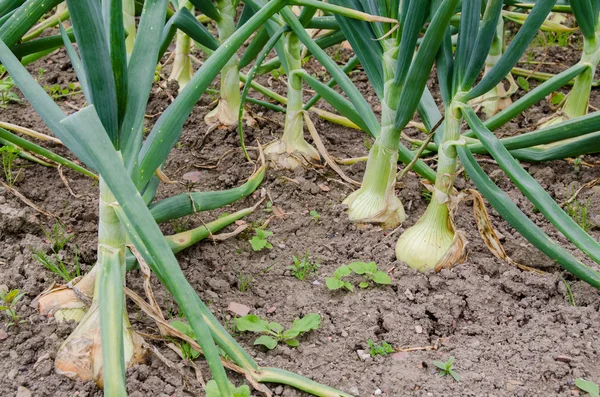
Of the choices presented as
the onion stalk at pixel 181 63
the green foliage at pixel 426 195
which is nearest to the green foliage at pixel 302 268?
the green foliage at pixel 426 195

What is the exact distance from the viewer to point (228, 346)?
4.36ft

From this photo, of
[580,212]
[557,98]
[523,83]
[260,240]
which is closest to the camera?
[260,240]

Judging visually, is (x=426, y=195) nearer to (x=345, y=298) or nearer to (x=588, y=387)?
(x=345, y=298)

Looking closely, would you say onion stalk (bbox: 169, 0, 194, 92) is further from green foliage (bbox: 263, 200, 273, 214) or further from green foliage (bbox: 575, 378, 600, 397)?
Answer: green foliage (bbox: 575, 378, 600, 397)

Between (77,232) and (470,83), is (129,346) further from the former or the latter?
(470,83)

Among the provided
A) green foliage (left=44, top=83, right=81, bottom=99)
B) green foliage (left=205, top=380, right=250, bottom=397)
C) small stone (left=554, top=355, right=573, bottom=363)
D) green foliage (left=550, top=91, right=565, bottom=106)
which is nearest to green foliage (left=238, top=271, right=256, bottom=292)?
green foliage (left=205, top=380, right=250, bottom=397)

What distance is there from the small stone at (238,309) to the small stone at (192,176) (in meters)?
0.68

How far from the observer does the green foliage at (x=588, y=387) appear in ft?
4.63

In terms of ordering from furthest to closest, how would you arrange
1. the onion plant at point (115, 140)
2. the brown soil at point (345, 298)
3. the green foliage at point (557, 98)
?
the green foliage at point (557, 98) → the brown soil at point (345, 298) → the onion plant at point (115, 140)

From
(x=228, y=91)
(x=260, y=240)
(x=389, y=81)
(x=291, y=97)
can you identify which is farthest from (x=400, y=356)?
(x=228, y=91)

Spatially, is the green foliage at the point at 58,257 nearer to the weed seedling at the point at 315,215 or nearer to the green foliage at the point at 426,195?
the weed seedling at the point at 315,215

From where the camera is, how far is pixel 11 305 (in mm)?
1618

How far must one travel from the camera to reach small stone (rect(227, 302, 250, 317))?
1744mm

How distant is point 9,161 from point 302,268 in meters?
0.98
